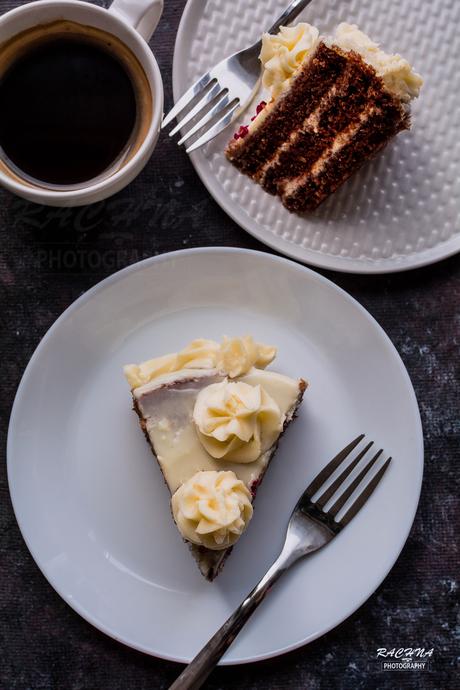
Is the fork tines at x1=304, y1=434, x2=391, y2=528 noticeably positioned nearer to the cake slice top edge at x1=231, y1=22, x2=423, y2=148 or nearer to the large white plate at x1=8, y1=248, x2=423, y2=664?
the large white plate at x1=8, y1=248, x2=423, y2=664

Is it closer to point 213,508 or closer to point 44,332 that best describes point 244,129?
point 44,332

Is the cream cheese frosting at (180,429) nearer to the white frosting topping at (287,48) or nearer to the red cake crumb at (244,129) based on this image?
the red cake crumb at (244,129)

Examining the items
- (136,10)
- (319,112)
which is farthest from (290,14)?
(136,10)

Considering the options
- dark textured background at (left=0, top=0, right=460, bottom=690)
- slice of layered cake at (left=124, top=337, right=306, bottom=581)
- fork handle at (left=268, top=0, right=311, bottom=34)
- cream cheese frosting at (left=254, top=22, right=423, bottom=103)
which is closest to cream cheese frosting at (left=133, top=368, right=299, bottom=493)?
slice of layered cake at (left=124, top=337, right=306, bottom=581)

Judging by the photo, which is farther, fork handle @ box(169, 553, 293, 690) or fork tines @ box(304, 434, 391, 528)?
fork tines @ box(304, 434, 391, 528)

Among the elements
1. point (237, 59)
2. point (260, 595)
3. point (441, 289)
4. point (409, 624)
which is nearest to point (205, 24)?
point (237, 59)

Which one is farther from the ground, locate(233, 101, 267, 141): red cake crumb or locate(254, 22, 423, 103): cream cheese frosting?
locate(254, 22, 423, 103): cream cheese frosting
